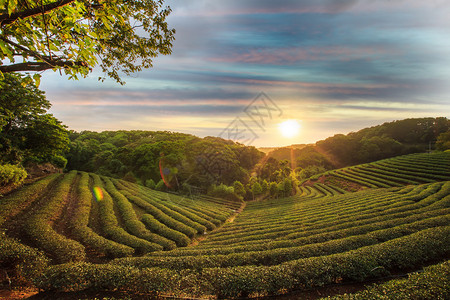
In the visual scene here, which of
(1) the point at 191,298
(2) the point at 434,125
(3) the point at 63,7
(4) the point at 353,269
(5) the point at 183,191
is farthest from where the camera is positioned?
(2) the point at 434,125

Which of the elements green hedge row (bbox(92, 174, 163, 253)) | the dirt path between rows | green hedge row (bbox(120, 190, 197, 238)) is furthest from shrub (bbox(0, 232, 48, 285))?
green hedge row (bbox(120, 190, 197, 238))

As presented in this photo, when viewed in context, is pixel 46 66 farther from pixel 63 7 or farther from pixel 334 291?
pixel 334 291

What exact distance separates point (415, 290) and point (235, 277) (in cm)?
447

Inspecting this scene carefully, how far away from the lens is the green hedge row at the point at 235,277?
17.3 feet

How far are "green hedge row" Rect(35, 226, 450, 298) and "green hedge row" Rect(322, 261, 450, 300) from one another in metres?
1.32

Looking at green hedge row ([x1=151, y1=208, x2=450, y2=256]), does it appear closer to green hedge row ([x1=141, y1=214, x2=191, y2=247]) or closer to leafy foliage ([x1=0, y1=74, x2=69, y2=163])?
green hedge row ([x1=141, y1=214, x2=191, y2=247])

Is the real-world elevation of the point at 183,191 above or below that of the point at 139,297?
below

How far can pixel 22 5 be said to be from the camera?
12.1ft

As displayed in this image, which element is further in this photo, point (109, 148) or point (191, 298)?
point (109, 148)

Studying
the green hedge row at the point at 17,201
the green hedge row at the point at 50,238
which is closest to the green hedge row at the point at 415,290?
the green hedge row at the point at 50,238

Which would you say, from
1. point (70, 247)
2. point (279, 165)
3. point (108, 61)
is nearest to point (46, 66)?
point (108, 61)

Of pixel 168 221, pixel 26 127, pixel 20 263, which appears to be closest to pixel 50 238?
pixel 20 263

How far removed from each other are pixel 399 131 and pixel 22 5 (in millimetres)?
110692

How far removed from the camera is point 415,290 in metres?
4.13
